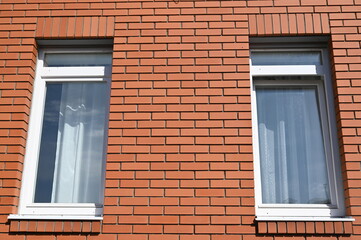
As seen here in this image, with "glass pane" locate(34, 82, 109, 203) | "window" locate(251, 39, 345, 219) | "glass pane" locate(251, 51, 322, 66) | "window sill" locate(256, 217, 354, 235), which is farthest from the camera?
"glass pane" locate(251, 51, 322, 66)

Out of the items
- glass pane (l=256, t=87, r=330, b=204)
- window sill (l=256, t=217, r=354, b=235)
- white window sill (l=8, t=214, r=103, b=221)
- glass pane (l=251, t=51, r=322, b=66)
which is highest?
glass pane (l=251, t=51, r=322, b=66)

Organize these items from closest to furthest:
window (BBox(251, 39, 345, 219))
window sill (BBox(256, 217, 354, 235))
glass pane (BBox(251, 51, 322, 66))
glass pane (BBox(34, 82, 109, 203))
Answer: window sill (BBox(256, 217, 354, 235)) < window (BBox(251, 39, 345, 219)) < glass pane (BBox(34, 82, 109, 203)) < glass pane (BBox(251, 51, 322, 66))

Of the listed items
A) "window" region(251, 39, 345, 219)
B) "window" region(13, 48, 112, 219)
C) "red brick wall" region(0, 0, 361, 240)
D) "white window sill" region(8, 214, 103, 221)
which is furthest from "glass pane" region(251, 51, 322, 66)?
"white window sill" region(8, 214, 103, 221)

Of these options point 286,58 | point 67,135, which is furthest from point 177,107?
point 286,58

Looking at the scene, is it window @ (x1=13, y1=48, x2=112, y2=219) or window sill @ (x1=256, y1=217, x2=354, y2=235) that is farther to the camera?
window @ (x1=13, y1=48, x2=112, y2=219)

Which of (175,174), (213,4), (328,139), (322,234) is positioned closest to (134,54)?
(213,4)

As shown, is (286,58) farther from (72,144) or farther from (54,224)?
(54,224)

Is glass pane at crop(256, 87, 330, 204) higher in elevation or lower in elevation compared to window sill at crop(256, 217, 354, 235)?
higher

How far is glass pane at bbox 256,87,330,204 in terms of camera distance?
4.04 metres

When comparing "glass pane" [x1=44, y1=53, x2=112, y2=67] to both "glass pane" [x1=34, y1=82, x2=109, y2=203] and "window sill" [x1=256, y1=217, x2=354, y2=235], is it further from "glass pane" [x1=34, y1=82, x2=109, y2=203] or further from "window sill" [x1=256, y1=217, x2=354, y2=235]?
"window sill" [x1=256, y1=217, x2=354, y2=235]

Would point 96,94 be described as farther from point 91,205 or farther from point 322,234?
point 322,234

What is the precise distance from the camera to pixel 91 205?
13.0 ft

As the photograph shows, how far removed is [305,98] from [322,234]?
4.38 ft

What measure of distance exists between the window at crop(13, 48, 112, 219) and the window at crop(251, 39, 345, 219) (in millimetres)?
1480
